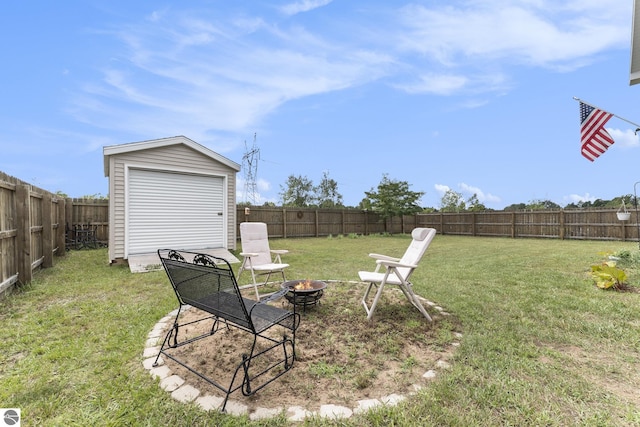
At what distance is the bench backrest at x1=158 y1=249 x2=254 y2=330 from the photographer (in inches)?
75.1

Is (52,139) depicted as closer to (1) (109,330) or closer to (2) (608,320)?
(1) (109,330)

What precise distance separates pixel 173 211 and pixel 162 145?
1.77m

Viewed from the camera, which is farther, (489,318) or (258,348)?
(489,318)

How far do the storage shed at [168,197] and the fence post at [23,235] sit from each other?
2.09 meters

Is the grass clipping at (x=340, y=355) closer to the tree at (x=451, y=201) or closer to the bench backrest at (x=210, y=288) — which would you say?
the bench backrest at (x=210, y=288)

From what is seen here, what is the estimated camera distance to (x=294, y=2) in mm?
6348

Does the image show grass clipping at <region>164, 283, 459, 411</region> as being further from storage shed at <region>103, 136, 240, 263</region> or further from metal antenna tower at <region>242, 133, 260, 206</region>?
metal antenna tower at <region>242, 133, 260, 206</region>

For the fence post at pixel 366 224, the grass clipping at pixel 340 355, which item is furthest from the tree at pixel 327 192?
the grass clipping at pixel 340 355

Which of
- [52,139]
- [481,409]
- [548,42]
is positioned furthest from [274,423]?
[52,139]

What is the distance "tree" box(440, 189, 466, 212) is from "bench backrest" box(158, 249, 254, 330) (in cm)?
2469

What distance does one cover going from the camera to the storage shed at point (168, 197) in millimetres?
6906

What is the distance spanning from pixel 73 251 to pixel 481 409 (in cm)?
1172

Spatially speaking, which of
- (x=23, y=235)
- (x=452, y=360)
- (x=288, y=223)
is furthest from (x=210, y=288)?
(x=288, y=223)

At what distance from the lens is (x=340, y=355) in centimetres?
241
